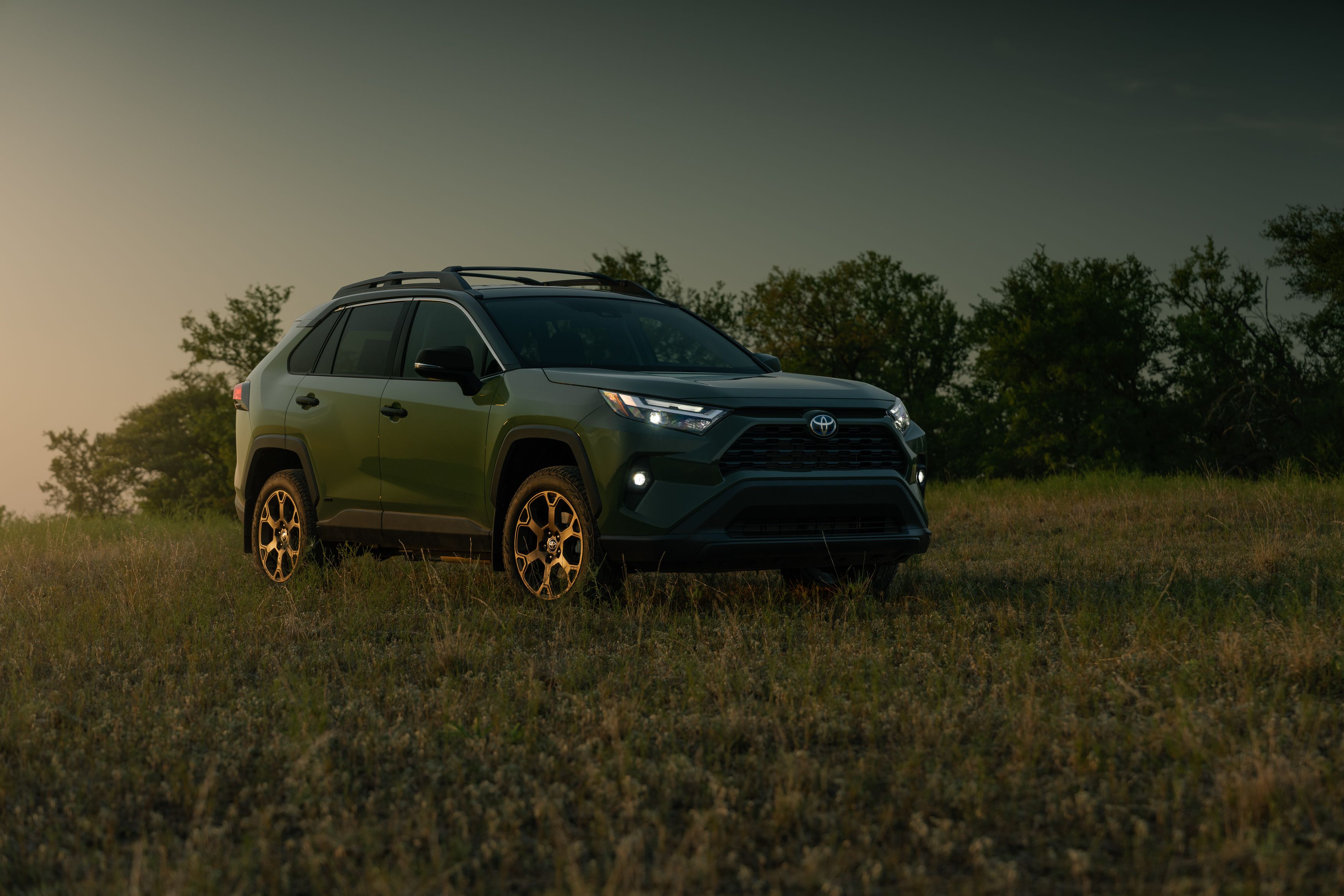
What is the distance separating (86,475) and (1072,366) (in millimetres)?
53087

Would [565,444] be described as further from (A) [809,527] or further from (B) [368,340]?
(B) [368,340]

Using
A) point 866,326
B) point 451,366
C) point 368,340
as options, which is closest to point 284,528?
point 368,340

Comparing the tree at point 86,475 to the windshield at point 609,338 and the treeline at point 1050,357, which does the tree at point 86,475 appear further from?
the windshield at point 609,338

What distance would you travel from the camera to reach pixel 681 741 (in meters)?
4.42

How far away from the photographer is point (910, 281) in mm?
58281

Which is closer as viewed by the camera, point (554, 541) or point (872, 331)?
point (554, 541)

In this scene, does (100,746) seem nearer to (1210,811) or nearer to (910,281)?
(1210,811)

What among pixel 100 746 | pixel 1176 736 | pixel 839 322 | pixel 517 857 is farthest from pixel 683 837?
pixel 839 322

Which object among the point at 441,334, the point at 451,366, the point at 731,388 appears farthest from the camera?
the point at 441,334

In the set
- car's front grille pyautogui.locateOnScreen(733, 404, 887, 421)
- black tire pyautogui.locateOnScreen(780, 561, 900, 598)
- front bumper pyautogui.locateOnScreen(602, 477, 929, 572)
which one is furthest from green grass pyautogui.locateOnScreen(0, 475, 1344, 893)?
car's front grille pyautogui.locateOnScreen(733, 404, 887, 421)

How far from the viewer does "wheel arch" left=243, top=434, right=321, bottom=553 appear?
9070mm

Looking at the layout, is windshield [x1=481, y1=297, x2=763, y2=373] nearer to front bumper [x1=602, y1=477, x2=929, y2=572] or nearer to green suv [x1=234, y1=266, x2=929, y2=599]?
green suv [x1=234, y1=266, x2=929, y2=599]

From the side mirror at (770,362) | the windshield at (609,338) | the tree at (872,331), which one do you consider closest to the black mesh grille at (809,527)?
the windshield at (609,338)

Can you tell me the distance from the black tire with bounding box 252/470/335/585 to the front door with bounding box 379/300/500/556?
0.93 meters
